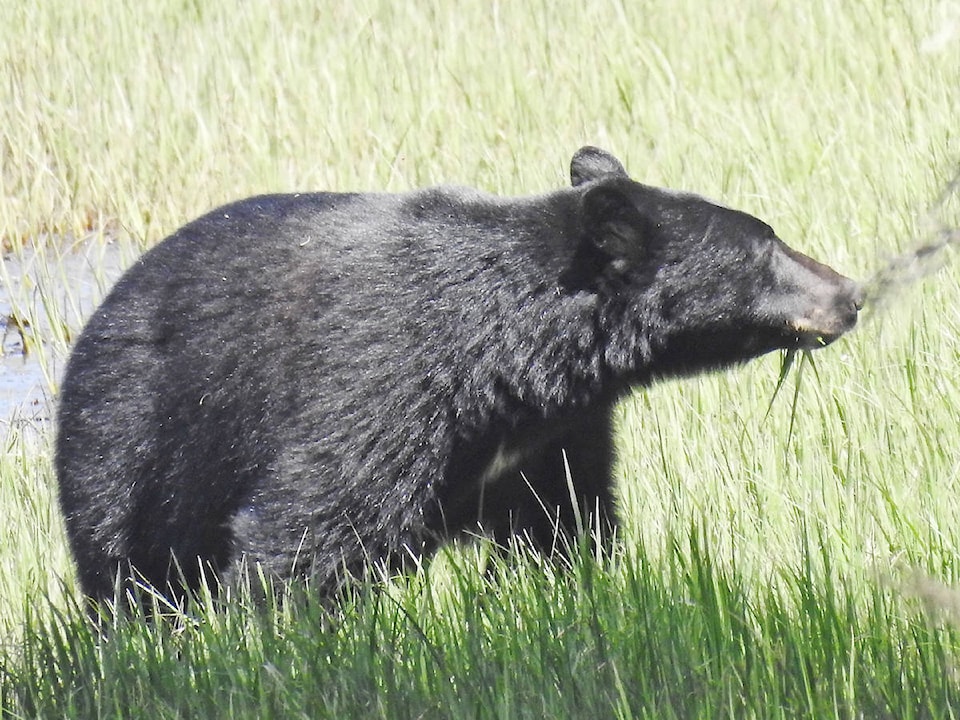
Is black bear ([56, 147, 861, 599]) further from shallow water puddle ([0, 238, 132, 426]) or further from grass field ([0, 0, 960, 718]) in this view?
shallow water puddle ([0, 238, 132, 426])

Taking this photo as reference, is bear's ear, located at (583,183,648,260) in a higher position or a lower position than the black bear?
higher

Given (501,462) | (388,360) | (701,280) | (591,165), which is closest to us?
(388,360)

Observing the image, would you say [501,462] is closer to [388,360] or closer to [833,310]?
[388,360]

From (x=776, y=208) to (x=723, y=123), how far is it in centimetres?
107

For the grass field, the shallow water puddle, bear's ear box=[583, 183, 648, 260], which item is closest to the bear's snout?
the grass field

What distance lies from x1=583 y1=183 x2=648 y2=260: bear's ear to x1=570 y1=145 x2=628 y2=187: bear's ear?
19.9 inches

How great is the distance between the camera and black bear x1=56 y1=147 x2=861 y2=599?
12.4 feet

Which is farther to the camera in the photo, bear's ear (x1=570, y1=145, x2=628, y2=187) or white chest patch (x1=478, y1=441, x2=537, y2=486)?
bear's ear (x1=570, y1=145, x2=628, y2=187)

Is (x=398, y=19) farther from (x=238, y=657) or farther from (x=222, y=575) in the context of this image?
(x=238, y=657)

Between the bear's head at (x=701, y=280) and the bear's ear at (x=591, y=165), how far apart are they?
323mm

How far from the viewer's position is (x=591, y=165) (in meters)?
4.59

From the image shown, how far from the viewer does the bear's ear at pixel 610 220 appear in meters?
4.05

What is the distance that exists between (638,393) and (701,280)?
89 cm

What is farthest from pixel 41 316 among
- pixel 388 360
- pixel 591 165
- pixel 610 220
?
pixel 610 220
